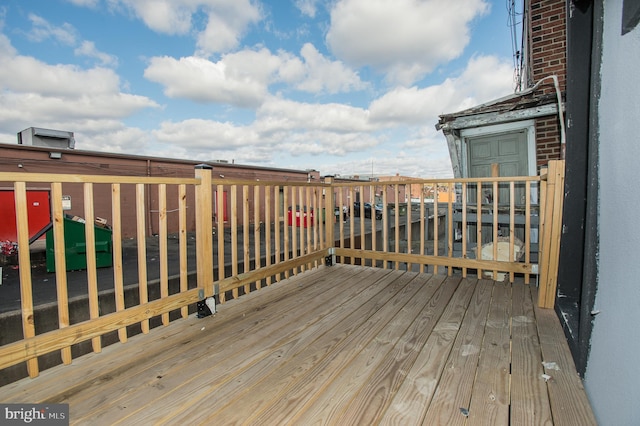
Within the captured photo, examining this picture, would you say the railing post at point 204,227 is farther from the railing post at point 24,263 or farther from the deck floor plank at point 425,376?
the deck floor plank at point 425,376

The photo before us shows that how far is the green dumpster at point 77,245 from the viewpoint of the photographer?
570cm

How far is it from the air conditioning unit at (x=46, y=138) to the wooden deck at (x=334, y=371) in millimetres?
10602

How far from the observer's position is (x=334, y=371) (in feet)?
4.84

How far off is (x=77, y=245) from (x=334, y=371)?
657 cm

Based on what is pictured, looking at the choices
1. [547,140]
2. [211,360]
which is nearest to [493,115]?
[547,140]

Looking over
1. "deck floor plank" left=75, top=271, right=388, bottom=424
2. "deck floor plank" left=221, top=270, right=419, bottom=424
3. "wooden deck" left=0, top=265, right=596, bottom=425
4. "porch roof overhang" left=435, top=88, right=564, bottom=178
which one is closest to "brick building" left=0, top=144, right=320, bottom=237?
"porch roof overhang" left=435, top=88, right=564, bottom=178

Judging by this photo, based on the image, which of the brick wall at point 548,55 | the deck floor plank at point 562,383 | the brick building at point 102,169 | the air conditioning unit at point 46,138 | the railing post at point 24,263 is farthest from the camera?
the air conditioning unit at point 46,138

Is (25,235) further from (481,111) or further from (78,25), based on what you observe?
(78,25)

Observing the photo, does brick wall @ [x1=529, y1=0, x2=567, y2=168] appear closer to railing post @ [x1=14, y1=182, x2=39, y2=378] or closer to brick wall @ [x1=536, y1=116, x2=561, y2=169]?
brick wall @ [x1=536, y1=116, x2=561, y2=169]

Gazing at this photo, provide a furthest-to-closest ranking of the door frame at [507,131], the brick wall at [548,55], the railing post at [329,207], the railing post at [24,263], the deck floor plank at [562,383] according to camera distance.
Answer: the door frame at [507,131], the brick wall at [548,55], the railing post at [329,207], the railing post at [24,263], the deck floor plank at [562,383]

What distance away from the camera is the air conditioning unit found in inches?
352

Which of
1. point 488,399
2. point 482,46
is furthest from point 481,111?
point 488,399

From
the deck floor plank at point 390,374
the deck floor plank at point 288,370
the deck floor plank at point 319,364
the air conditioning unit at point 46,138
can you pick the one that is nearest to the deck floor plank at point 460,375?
the deck floor plank at point 390,374

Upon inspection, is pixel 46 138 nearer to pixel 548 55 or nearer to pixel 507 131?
pixel 507 131
